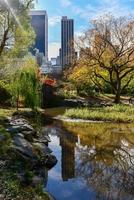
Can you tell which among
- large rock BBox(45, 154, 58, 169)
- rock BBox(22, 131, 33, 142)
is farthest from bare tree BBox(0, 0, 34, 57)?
large rock BBox(45, 154, 58, 169)

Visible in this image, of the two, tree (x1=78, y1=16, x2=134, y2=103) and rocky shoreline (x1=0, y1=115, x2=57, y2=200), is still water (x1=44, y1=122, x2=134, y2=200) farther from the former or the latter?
tree (x1=78, y1=16, x2=134, y2=103)

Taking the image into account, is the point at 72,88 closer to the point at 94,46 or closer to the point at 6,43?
the point at 94,46

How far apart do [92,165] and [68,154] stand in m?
1.72

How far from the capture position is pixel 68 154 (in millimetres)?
12156

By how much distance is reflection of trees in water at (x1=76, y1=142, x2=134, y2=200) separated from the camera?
26.9 feet

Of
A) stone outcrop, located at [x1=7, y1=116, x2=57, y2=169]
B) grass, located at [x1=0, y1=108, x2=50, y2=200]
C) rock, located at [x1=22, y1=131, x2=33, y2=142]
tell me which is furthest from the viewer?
rock, located at [x1=22, y1=131, x2=33, y2=142]

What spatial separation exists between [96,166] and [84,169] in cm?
47

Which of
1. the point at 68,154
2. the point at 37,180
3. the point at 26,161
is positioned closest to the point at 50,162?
the point at 26,161

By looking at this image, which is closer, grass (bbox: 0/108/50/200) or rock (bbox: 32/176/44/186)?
grass (bbox: 0/108/50/200)

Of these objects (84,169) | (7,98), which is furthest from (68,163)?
(7,98)

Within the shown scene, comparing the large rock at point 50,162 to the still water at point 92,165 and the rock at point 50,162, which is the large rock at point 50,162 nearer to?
the rock at point 50,162

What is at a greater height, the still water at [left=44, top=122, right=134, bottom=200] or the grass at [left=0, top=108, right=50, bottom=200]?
the grass at [left=0, top=108, right=50, bottom=200]

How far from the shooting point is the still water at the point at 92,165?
823 cm

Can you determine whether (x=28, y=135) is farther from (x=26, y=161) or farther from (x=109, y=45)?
(x=109, y=45)
